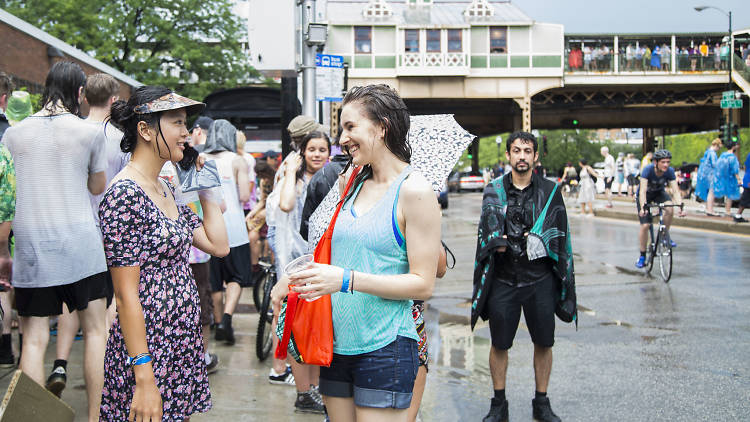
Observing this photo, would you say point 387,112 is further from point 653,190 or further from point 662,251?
point 653,190

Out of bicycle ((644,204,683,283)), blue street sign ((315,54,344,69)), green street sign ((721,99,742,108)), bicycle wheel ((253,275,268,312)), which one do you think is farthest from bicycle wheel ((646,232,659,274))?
green street sign ((721,99,742,108))

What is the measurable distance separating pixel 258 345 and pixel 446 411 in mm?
1827

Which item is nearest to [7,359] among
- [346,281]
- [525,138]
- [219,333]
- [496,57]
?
[219,333]

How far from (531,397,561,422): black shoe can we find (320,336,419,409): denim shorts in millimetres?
2447

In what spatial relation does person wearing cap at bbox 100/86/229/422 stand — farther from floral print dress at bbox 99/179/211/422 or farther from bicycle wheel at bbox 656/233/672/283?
bicycle wheel at bbox 656/233/672/283

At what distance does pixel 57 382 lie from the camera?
4484 millimetres

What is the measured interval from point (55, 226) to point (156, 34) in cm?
3456

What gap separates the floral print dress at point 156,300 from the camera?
264 cm

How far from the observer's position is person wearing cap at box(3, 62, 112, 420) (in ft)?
13.4

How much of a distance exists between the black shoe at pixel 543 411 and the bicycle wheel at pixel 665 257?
617cm

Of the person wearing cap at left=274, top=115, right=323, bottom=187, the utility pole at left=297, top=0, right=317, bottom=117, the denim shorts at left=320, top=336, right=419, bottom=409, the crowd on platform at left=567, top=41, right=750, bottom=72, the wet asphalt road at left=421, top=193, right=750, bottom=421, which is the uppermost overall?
the crowd on platform at left=567, top=41, right=750, bottom=72

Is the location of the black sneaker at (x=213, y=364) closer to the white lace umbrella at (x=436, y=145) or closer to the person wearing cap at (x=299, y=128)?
the person wearing cap at (x=299, y=128)

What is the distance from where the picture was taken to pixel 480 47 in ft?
129

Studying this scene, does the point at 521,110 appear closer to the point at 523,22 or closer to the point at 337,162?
the point at 523,22
